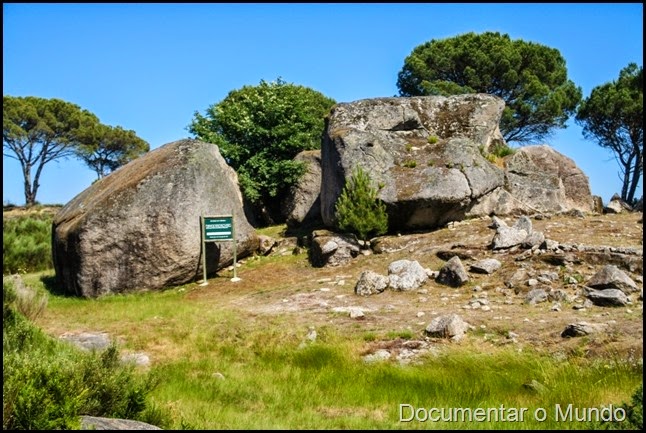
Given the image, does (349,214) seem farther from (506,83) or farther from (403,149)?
(506,83)

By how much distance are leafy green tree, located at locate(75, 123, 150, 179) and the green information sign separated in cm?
3928

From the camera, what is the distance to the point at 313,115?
82.9 feet

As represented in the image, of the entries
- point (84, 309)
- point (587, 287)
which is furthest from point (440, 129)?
point (84, 309)

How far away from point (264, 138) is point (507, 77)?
20.7 meters

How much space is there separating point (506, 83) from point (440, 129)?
19877mm

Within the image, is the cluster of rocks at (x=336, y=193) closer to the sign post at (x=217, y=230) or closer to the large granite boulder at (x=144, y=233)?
the large granite boulder at (x=144, y=233)

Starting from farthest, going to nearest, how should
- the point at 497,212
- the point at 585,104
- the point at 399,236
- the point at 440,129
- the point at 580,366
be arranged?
the point at 585,104, the point at 440,129, the point at 497,212, the point at 399,236, the point at 580,366

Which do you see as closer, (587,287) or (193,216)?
(587,287)

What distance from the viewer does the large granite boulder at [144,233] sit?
15.1 m

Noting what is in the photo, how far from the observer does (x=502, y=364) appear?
23.5 ft

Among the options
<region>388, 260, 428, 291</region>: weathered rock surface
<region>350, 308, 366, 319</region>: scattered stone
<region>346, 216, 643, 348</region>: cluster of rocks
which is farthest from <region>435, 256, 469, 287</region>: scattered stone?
<region>350, 308, 366, 319</region>: scattered stone

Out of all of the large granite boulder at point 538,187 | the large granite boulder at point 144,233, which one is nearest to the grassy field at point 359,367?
the large granite boulder at point 144,233

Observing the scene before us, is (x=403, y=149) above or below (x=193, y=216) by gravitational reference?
above

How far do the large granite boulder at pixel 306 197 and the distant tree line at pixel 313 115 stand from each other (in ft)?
1.22
